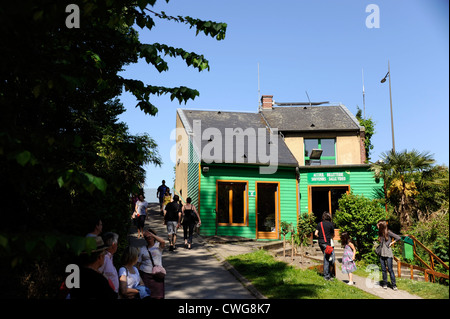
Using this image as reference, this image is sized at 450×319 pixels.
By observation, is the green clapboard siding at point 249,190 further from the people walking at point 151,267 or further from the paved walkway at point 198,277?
the people walking at point 151,267

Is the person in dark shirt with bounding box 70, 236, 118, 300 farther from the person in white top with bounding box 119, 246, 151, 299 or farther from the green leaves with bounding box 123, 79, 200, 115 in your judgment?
the green leaves with bounding box 123, 79, 200, 115

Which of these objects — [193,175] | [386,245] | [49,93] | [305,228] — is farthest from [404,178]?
[49,93]

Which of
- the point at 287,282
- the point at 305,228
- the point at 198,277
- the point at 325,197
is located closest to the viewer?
the point at 287,282

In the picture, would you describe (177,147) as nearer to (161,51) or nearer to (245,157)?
(245,157)

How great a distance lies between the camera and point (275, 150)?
66.0 ft

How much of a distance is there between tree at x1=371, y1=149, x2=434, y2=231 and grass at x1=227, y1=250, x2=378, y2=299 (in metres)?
7.50

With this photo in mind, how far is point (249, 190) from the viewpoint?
1828cm

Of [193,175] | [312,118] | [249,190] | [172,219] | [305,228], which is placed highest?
[312,118]

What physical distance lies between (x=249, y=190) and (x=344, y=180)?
4.64 meters

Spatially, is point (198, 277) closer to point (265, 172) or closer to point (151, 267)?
point (151, 267)

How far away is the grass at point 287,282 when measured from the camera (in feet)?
26.5

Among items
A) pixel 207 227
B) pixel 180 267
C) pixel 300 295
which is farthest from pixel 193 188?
pixel 300 295

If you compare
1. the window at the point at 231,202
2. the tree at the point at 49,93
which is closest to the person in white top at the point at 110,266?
the tree at the point at 49,93
